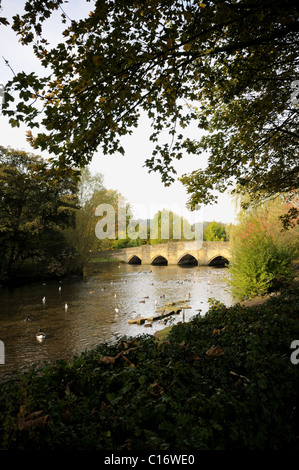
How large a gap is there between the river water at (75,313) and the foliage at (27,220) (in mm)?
2462

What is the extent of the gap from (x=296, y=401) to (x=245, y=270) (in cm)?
980

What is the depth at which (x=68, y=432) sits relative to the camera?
7.11 feet

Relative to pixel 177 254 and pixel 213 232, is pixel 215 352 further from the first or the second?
pixel 213 232

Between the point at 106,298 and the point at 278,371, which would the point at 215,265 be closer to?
the point at 106,298

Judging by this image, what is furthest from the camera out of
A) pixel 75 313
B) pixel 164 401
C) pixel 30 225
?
pixel 30 225

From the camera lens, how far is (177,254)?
42.1 m

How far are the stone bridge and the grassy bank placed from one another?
30.5 m

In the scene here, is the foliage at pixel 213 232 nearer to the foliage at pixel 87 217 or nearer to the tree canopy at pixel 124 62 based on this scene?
the foliage at pixel 87 217

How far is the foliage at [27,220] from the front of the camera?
20.5m

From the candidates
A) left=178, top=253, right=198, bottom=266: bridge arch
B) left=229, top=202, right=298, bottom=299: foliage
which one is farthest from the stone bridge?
left=229, top=202, right=298, bottom=299: foliage

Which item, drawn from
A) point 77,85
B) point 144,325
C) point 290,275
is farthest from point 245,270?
point 77,85

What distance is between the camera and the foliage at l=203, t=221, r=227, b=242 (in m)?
67.6

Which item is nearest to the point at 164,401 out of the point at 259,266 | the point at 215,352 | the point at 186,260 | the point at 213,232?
the point at 215,352

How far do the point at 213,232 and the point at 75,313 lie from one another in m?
58.3
